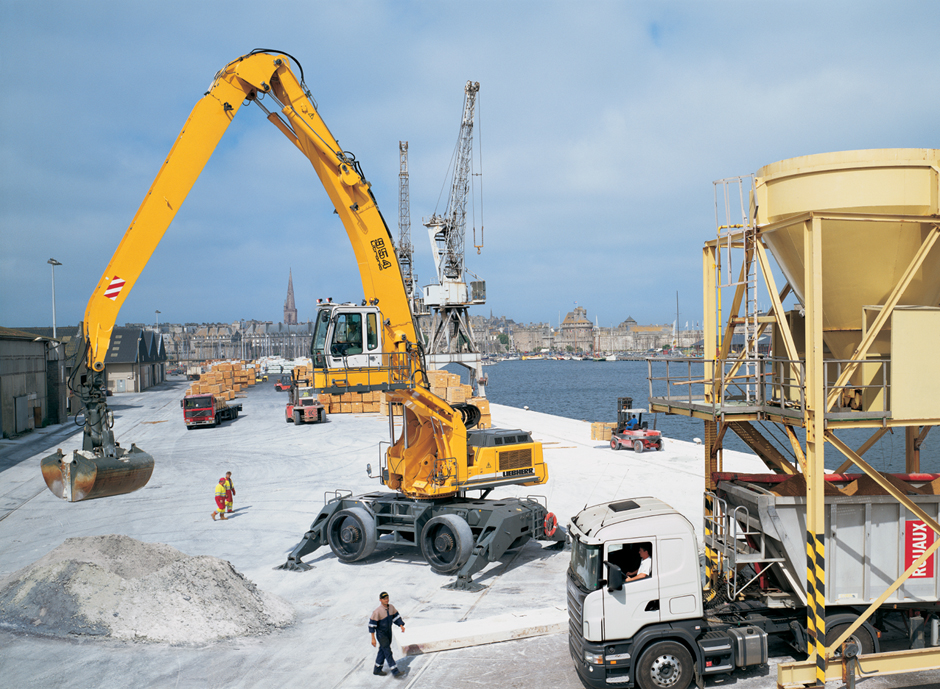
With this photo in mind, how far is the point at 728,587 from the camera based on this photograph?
426 inches

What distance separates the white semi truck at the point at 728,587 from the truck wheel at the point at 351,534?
630cm

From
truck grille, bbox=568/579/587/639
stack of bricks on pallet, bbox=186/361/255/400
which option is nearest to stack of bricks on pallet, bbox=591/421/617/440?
truck grille, bbox=568/579/587/639

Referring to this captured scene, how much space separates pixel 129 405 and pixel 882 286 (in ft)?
204

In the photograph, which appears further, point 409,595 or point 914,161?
point 409,595

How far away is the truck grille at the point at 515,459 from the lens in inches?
647

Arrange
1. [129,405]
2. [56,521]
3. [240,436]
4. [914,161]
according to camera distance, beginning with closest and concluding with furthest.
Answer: [914,161]
[56,521]
[240,436]
[129,405]

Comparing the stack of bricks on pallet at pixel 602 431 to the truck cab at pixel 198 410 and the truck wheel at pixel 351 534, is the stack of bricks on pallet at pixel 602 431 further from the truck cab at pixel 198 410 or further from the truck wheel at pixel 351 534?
the truck cab at pixel 198 410

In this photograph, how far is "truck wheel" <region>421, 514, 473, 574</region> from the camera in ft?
47.4

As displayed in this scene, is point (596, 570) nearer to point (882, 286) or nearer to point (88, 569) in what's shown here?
point (882, 286)

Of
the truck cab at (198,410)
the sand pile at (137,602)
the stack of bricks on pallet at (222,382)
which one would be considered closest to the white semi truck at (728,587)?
the sand pile at (137,602)

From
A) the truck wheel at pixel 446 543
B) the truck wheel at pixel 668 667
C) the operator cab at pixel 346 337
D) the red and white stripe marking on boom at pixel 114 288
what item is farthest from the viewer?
the operator cab at pixel 346 337

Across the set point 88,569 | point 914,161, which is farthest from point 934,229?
point 88,569

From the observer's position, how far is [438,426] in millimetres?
15953

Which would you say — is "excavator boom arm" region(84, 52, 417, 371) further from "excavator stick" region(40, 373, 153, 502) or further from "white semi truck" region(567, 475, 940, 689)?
"white semi truck" region(567, 475, 940, 689)
